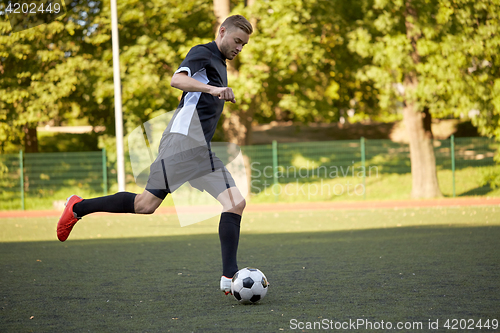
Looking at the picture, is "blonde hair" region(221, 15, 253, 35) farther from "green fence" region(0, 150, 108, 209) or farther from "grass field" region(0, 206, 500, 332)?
"green fence" region(0, 150, 108, 209)

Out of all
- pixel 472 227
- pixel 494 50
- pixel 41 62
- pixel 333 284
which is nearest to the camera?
pixel 333 284

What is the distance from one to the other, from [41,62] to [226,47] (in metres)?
15.9

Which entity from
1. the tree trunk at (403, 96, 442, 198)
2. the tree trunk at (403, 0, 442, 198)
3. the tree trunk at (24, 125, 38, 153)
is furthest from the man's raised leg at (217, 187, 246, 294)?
the tree trunk at (24, 125, 38, 153)

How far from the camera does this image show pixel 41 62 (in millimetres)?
18500

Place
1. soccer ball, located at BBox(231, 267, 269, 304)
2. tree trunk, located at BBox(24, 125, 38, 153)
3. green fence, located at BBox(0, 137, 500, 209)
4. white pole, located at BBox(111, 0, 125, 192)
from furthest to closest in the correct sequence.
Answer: tree trunk, located at BBox(24, 125, 38, 153), green fence, located at BBox(0, 137, 500, 209), white pole, located at BBox(111, 0, 125, 192), soccer ball, located at BBox(231, 267, 269, 304)

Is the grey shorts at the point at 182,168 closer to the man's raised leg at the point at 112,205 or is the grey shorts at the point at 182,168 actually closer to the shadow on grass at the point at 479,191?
the man's raised leg at the point at 112,205

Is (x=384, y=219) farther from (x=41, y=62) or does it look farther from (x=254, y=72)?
(x=41, y=62)

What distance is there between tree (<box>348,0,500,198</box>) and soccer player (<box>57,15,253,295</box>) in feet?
39.6

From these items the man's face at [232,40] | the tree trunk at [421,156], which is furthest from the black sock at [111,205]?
the tree trunk at [421,156]

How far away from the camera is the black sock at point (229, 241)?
444 centimetres

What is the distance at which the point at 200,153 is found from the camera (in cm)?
434

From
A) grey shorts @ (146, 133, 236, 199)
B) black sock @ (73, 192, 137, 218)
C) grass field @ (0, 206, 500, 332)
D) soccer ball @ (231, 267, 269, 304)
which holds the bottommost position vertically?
grass field @ (0, 206, 500, 332)

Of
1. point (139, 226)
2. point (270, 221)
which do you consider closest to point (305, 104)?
point (270, 221)

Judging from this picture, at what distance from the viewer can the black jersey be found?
425 cm
